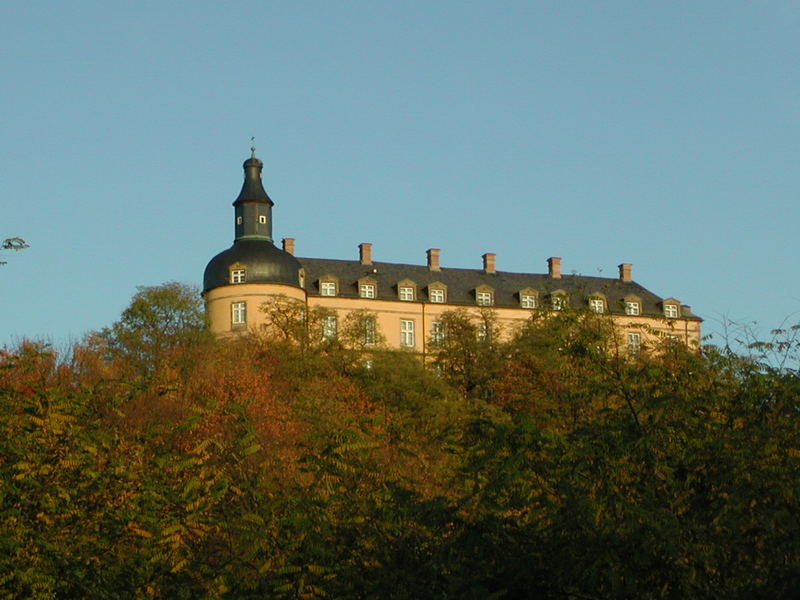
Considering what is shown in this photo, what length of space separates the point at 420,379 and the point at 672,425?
5049cm

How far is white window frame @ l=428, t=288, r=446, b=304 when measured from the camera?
93438 mm

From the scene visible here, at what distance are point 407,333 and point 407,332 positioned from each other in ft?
0.22

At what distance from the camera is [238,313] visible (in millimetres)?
81500

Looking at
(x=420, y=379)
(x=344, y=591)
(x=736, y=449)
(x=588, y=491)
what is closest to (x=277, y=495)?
(x=344, y=591)

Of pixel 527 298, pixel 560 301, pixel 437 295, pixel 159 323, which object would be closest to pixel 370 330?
pixel 159 323

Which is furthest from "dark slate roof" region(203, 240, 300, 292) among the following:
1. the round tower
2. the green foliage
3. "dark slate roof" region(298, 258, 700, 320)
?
the green foliage


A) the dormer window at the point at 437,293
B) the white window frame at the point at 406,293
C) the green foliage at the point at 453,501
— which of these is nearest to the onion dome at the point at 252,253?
the white window frame at the point at 406,293

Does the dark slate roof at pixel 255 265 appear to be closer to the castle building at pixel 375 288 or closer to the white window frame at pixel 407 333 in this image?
the castle building at pixel 375 288

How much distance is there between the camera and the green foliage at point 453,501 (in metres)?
10.0

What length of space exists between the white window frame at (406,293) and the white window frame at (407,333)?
152 centimetres

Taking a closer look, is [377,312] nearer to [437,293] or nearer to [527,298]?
[437,293]

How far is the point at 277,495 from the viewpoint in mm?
12617

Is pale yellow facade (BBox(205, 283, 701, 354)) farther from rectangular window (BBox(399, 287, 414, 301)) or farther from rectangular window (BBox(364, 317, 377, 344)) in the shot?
rectangular window (BBox(364, 317, 377, 344))

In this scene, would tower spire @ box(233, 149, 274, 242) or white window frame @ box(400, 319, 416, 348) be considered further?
white window frame @ box(400, 319, 416, 348)
